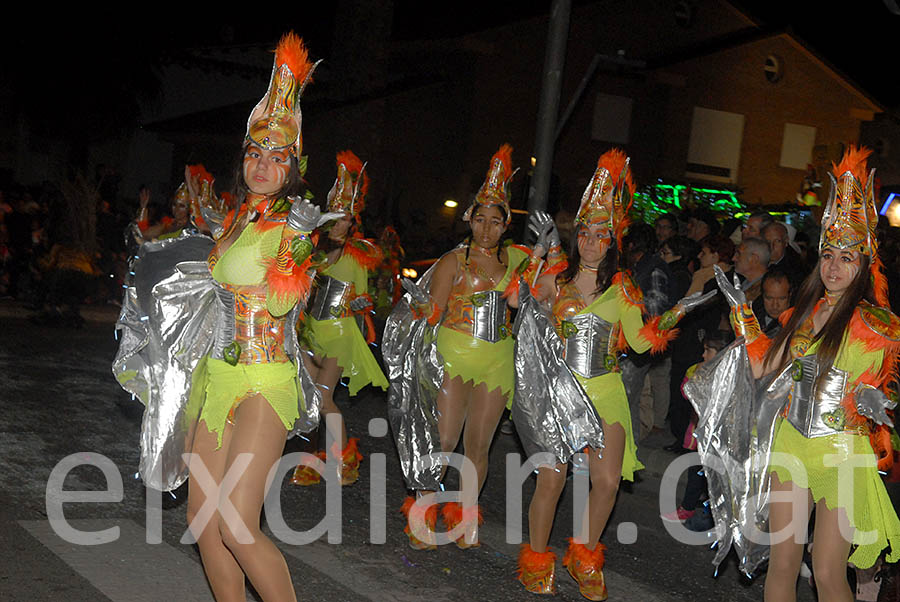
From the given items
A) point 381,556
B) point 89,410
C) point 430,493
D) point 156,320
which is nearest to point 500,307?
point 430,493

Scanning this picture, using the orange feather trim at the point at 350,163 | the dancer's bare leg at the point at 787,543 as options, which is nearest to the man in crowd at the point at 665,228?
the orange feather trim at the point at 350,163

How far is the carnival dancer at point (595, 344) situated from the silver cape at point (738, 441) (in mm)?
546

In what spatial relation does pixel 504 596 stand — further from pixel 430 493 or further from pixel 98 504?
pixel 98 504

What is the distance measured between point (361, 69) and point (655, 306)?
1347 centimetres

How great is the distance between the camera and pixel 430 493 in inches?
254

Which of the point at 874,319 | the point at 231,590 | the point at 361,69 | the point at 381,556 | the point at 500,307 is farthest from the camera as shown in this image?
the point at 361,69

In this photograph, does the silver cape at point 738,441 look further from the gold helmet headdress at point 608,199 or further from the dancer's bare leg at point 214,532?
the dancer's bare leg at point 214,532

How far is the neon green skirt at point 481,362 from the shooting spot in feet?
20.5

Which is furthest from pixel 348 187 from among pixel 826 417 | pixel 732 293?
pixel 826 417

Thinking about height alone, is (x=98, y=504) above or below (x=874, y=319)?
below

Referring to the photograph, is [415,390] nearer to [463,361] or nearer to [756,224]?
[463,361]

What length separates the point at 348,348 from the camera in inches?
299

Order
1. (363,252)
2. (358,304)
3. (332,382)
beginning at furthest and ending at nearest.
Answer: (363,252) → (358,304) → (332,382)

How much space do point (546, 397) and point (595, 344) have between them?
41 cm
